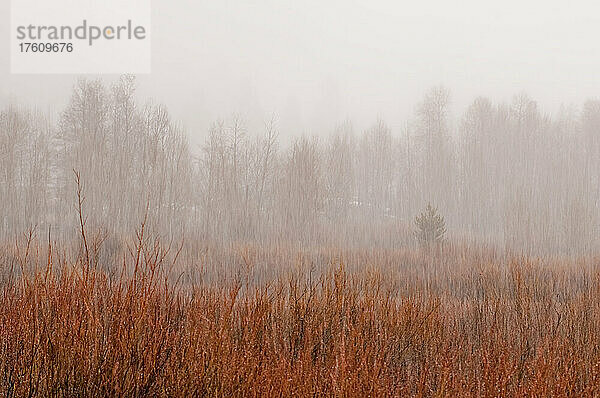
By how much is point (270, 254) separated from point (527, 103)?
71.7ft

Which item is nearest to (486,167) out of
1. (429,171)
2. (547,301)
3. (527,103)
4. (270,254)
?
(429,171)

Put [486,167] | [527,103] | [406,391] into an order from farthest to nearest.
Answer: [527,103], [486,167], [406,391]

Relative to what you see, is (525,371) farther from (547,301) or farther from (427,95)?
(427,95)

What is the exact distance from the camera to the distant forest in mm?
16938

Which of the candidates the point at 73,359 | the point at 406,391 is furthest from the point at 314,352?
the point at 73,359

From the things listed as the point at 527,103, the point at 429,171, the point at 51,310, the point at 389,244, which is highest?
the point at 527,103

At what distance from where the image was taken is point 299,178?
Result: 17672 mm

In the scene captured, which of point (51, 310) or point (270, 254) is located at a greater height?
point (51, 310)

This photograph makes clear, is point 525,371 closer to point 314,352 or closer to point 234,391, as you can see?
point 314,352

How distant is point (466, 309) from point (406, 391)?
105 inches

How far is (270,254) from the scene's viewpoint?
1080 centimetres

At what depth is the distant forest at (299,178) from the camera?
16938mm

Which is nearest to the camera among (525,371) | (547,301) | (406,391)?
(406,391)

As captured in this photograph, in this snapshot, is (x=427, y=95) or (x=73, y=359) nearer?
(x=73, y=359)
